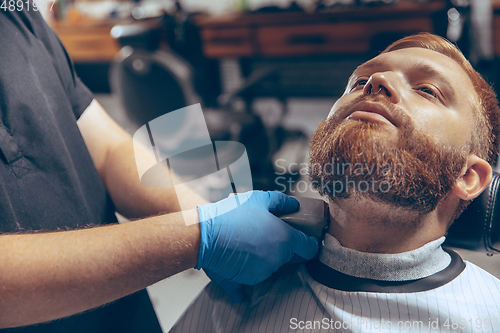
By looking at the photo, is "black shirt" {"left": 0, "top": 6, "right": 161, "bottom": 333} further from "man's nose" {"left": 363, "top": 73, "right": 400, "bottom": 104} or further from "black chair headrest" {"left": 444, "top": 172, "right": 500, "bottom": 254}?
"black chair headrest" {"left": 444, "top": 172, "right": 500, "bottom": 254}

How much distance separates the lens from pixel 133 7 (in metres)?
4.23

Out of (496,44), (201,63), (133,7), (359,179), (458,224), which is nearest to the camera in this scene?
(359,179)

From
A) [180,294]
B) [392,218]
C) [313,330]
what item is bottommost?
[180,294]

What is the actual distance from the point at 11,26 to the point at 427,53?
1.03 meters

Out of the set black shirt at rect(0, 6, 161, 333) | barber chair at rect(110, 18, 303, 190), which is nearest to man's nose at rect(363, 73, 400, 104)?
black shirt at rect(0, 6, 161, 333)

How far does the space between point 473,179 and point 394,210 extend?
23 centimetres

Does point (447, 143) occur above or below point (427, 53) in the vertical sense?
below

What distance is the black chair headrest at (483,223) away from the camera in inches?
36.4

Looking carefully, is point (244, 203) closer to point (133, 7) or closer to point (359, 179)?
point (359, 179)

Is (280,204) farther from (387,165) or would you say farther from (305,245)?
(387,165)

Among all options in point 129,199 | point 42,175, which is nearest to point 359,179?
point 129,199

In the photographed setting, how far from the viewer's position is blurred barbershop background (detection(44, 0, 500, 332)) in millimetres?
2084

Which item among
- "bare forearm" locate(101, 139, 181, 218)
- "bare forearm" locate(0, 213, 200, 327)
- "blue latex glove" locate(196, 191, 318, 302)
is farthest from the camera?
"bare forearm" locate(101, 139, 181, 218)

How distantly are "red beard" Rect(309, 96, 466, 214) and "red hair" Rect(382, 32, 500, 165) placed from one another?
13 cm
